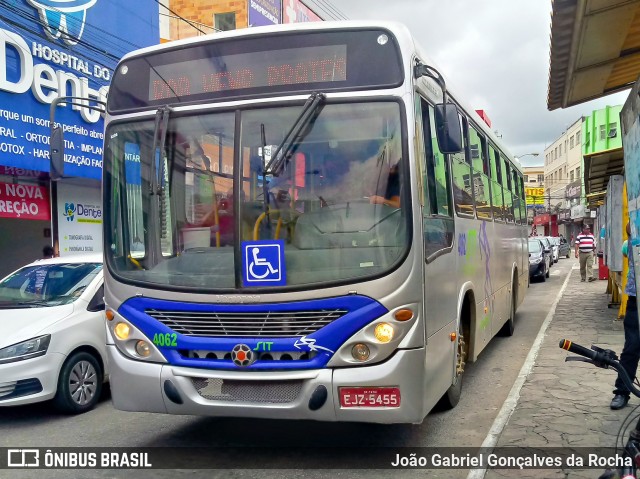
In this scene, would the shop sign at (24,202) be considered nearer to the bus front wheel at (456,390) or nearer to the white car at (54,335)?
the white car at (54,335)

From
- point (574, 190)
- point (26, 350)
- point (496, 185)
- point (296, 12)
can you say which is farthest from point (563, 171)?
point (26, 350)

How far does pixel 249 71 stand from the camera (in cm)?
472

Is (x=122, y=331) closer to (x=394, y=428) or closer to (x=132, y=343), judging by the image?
(x=132, y=343)

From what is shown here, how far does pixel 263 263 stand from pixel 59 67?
9791 millimetres

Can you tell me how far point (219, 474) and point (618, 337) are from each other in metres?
7.61

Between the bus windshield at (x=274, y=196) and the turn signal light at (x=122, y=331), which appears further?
the turn signal light at (x=122, y=331)

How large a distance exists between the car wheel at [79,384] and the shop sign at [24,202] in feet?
20.9

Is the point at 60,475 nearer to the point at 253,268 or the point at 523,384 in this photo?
the point at 253,268

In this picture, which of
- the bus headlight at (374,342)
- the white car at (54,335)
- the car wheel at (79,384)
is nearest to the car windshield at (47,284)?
the white car at (54,335)

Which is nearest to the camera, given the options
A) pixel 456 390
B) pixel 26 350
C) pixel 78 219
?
pixel 26 350

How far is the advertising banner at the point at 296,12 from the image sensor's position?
22203 mm

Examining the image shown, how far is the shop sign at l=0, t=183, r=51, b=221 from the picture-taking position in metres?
11.8

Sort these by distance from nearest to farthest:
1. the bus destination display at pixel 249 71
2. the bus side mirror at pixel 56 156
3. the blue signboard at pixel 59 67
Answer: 1. the bus destination display at pixel 249 71
2. the bus side mirror at pixel 56 156
3. the blue signboard at pixel 59 67

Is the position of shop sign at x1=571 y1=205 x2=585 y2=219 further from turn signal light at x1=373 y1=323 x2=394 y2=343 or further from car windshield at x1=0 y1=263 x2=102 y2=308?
turn signal light at x1=373 y1=323 x2=394 y2=343
